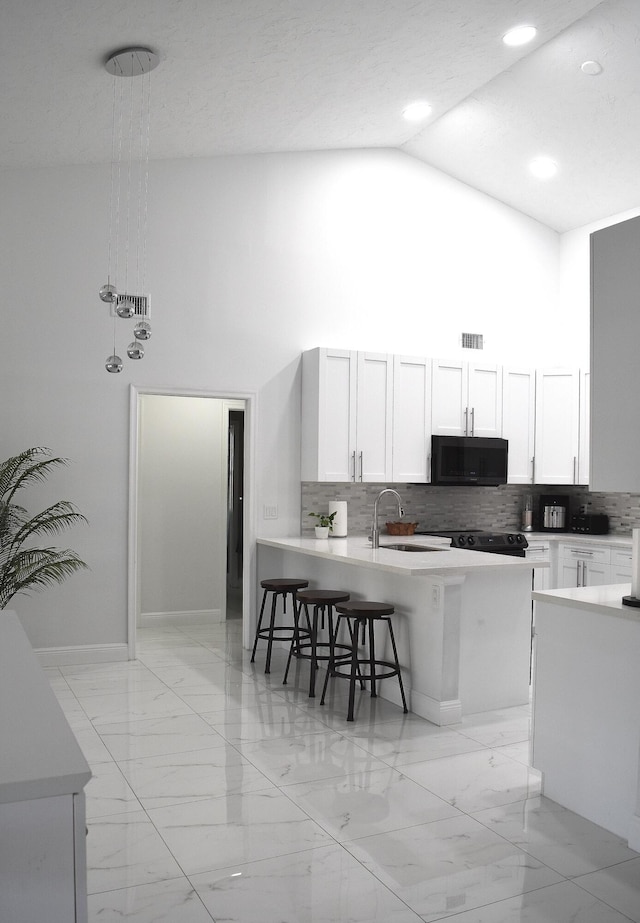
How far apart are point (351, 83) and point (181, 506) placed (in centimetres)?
391

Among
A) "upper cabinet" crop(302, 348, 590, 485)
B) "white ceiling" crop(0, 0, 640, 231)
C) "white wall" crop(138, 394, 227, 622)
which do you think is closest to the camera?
"white ceiling" crop(0, 0, 640, 231)

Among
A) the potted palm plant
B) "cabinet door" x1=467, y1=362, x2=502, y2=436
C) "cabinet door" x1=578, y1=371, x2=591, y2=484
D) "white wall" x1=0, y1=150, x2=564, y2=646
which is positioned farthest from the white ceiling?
the potted palm plant

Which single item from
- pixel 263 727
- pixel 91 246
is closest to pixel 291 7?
pixel 91 246

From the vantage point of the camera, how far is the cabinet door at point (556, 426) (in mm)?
7102

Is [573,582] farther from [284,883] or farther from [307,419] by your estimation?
[284,883]

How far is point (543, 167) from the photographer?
6.51 meters

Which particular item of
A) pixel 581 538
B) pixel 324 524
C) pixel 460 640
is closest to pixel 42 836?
pixel 460 640

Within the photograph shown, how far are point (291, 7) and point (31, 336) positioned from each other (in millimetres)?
2913

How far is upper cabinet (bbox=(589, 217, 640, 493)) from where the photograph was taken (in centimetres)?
287

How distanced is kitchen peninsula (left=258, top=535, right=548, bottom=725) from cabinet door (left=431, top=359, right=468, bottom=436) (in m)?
1.90

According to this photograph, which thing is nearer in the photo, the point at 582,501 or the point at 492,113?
the point at 492,113

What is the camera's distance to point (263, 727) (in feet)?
14.1

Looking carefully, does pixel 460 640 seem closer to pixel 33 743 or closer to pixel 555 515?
pixel 555 515

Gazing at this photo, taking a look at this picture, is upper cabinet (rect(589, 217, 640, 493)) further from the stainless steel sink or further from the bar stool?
the stainless steel sink
